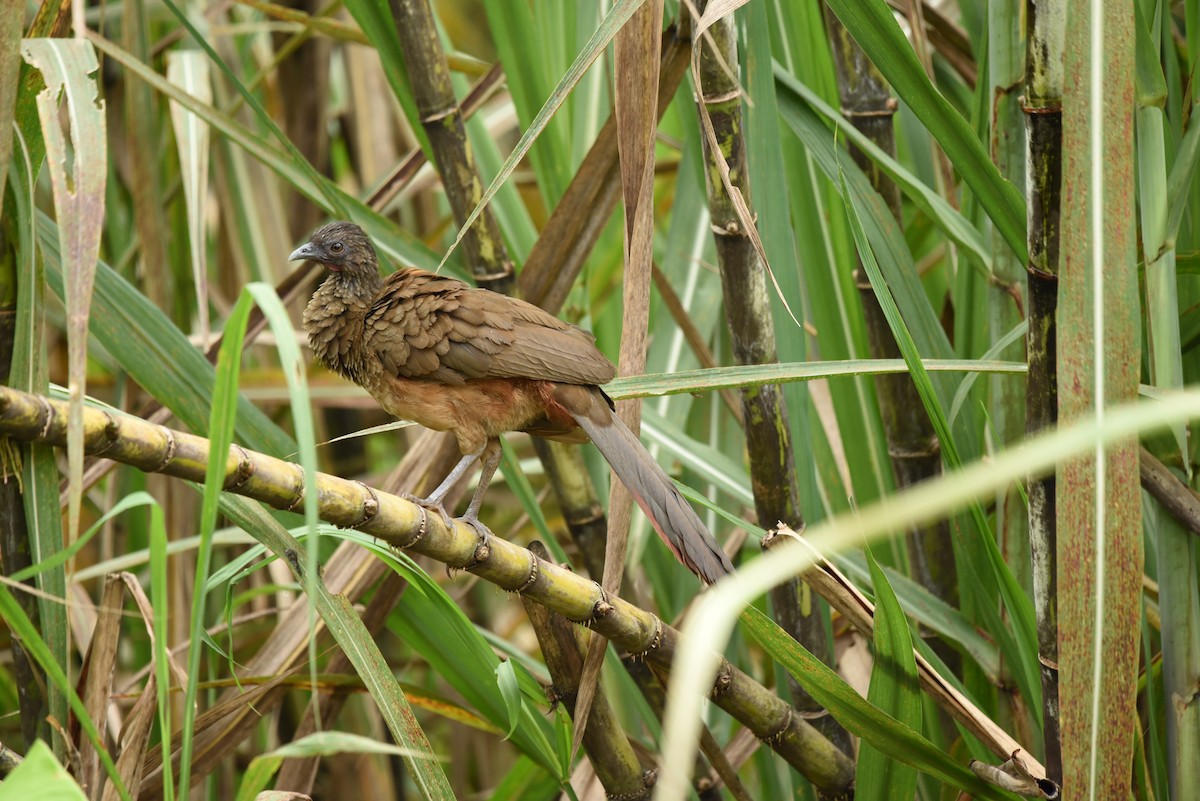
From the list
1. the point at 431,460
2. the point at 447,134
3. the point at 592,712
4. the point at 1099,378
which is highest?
the point at 447,134

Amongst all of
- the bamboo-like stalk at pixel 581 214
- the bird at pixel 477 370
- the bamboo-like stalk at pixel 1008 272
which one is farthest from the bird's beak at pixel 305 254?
the bamboo-like stalk at pixel 1008 272

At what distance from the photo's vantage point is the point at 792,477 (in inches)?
81.4

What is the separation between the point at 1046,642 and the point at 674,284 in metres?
1.32

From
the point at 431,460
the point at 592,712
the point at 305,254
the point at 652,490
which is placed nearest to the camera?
the point at 652,490

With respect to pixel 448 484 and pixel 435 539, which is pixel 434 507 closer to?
pixel 448 484

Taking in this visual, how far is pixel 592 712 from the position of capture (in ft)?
6.25

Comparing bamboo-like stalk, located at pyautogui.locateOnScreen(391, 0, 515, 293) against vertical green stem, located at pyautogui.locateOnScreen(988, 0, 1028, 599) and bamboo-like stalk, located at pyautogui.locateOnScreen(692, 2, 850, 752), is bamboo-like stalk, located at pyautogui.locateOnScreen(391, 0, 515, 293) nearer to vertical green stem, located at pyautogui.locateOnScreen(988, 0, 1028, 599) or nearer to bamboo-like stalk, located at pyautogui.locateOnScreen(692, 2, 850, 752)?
bamboo-like stalk, located at pyautogui.locateOnScreen(692, 2, 850, 752)

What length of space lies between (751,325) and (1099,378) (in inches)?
30.7

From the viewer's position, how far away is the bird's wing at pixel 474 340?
2027mm

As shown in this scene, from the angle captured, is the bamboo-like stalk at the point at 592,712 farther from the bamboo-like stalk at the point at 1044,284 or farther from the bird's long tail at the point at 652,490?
the bamboo-like stalk at the point at 1044,284

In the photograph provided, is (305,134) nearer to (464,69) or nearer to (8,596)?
(464,69)

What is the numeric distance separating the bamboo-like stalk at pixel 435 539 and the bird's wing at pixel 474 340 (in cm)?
46

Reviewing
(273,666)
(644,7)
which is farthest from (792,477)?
(273,666)

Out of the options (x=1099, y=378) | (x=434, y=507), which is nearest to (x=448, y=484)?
(x=434, y=507)
